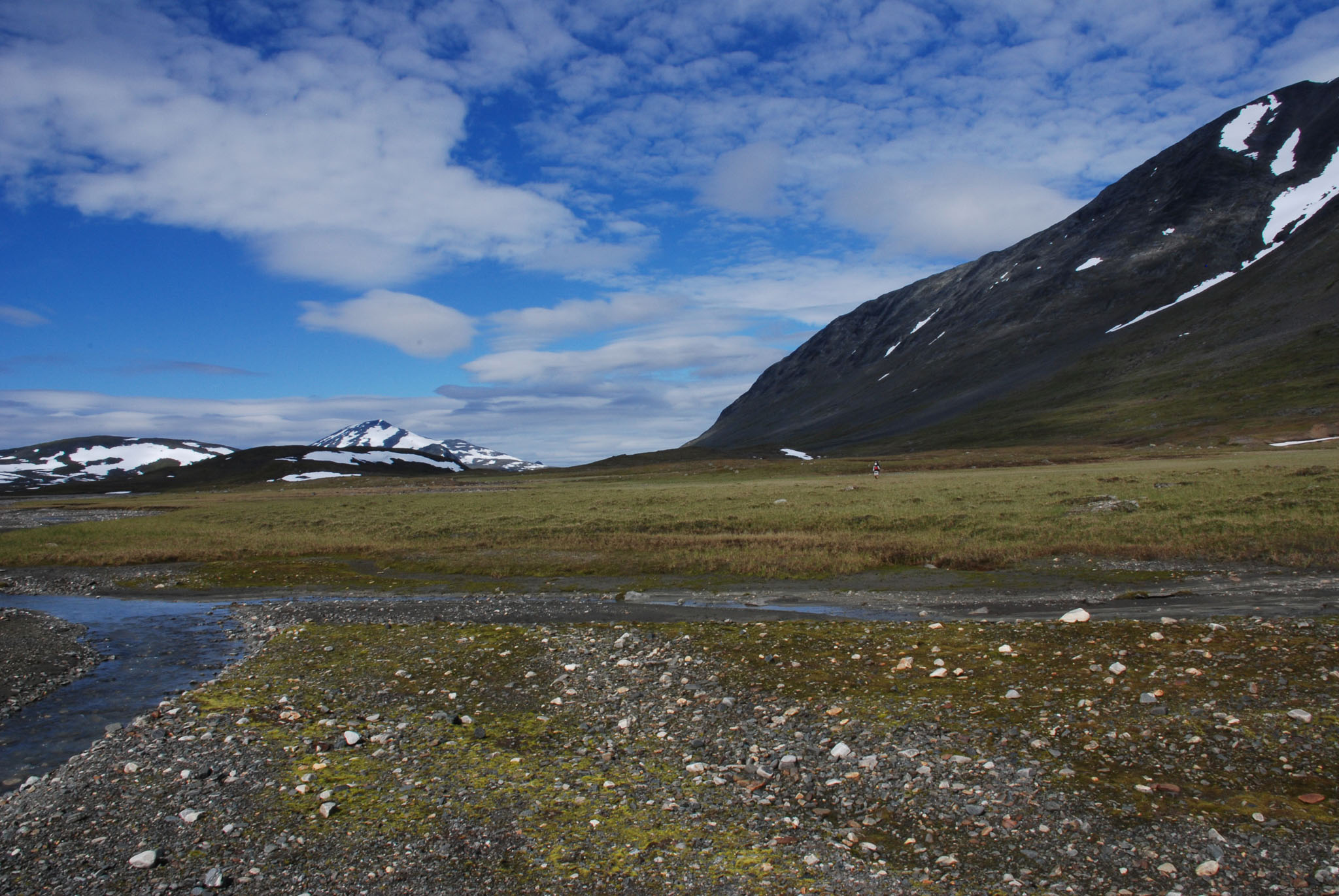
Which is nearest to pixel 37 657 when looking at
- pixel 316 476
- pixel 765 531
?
pixel 765 531

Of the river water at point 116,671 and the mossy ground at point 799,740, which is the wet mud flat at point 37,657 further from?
the mossy ground at point 799,740

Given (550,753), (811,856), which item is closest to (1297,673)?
(811,856)

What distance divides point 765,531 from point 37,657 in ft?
103

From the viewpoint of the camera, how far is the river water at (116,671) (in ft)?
42.2

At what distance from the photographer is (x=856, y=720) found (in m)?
12.0

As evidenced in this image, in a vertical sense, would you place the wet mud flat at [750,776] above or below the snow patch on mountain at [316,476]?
below

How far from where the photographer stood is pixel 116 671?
18.1m

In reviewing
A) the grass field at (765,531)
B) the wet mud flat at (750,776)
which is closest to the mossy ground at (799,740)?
the wet mud flat at (750,776)

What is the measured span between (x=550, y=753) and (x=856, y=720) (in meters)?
5.08

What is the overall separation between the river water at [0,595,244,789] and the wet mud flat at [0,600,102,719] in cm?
32

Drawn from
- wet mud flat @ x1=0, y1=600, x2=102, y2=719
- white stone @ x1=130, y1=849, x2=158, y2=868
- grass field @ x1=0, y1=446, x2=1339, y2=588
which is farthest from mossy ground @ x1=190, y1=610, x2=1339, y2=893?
grass field @ x1=0, y1=446, x2=1339, y2=588

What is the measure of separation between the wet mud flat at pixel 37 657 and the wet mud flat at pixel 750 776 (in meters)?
4.26

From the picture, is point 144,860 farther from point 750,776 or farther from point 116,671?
point 116,671

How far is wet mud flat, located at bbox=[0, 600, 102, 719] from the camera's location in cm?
1606
